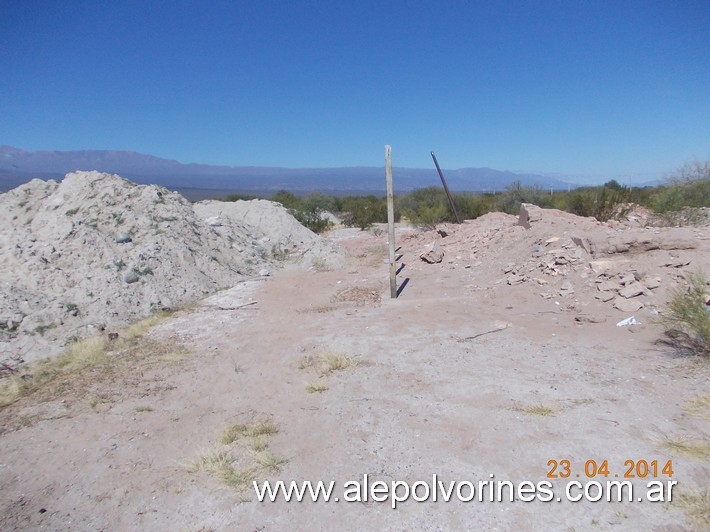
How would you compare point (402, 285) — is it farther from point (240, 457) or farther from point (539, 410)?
point (240, 457)

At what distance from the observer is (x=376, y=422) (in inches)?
149

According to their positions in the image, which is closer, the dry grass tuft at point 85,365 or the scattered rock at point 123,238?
the dry grass tuft at point 85,365

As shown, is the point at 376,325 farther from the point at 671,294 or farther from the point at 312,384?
the point at 671,294

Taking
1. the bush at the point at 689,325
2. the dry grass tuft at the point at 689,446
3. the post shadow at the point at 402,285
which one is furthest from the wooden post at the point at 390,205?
the dry grass tuft at the point at 689,446

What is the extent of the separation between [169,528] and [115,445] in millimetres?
1338

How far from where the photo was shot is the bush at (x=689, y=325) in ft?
14.5

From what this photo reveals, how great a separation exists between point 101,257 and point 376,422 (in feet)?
24.4

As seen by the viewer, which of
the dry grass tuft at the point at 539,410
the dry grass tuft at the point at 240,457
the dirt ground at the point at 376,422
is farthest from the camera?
the dry grass tuft at the point at 539,410

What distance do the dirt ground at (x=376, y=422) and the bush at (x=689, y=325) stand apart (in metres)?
0.22

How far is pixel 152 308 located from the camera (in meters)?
8.00

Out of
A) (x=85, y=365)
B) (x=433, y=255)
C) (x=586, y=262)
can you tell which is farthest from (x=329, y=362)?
(x=433, y=255)

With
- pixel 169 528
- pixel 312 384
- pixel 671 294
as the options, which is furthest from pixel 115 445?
pixel 671 294

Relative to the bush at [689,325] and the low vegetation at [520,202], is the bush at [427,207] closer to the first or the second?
the low vegetation at [520,202]

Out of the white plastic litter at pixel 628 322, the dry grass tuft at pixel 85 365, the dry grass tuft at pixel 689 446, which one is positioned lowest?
the dry grass tuft at pixel 85 365
